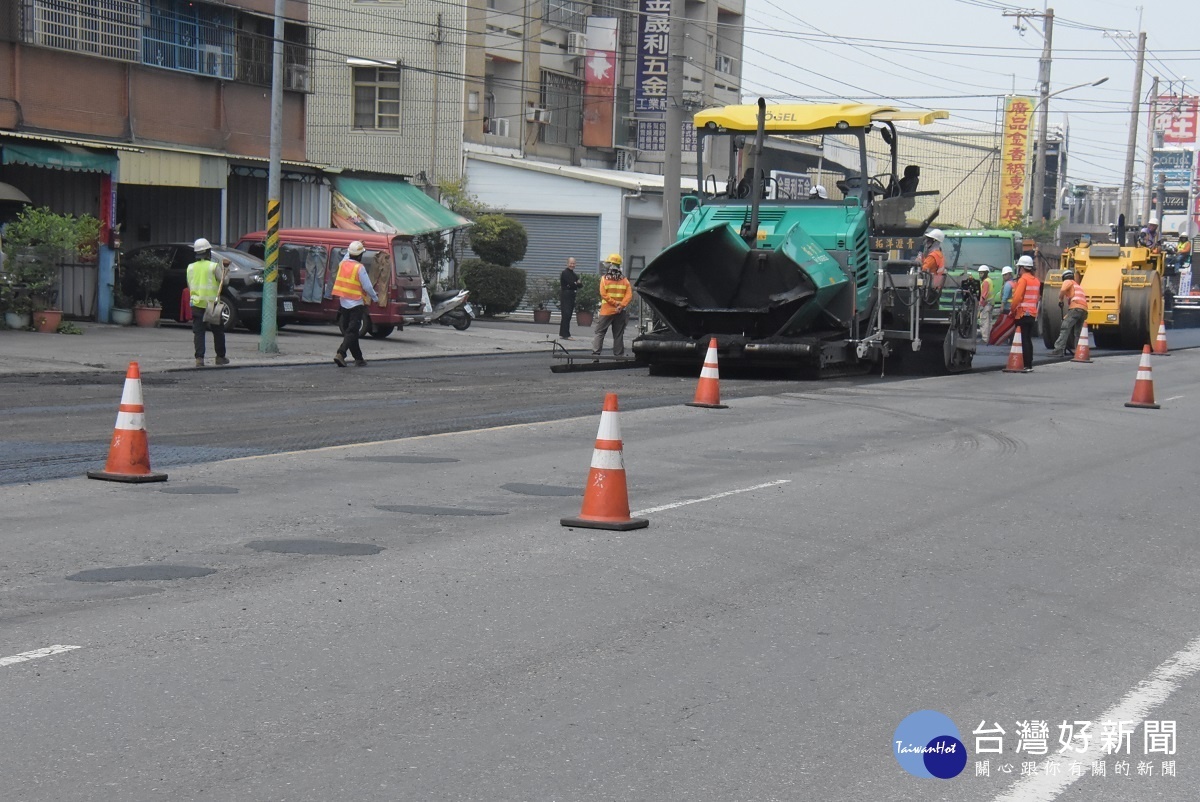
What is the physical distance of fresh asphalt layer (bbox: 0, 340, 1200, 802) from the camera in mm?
5004

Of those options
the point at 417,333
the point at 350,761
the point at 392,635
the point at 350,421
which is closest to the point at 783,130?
the point at 350,421

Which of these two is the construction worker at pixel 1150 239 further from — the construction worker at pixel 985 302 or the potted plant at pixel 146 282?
the potted plant at pixel 146 282

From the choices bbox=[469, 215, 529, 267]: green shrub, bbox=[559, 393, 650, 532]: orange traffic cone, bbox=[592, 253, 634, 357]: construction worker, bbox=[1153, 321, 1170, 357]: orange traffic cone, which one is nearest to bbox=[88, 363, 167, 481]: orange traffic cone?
bbox=[559, 393, 650, 532]: orange traffic cone

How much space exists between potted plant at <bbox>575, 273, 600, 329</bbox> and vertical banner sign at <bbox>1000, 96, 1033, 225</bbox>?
39655mm

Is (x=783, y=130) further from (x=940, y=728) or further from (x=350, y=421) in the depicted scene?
(x=940, y=728)

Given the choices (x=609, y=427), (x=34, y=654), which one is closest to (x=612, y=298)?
(x=609, y=427)

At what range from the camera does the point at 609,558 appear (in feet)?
27.6

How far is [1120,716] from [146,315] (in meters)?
25.0

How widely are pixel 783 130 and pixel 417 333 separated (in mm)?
13048

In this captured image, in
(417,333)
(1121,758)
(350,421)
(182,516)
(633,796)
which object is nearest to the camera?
(633,796)

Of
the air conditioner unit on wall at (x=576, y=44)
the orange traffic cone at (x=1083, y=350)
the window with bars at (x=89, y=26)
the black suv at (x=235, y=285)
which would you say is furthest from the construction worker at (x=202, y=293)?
the air conditioner unit on wall at (x=576, y=44)

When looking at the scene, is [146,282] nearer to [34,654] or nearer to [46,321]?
[46,321]

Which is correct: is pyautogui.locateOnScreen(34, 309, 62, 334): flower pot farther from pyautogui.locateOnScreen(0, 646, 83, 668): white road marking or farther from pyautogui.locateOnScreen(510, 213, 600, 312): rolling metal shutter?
pyautogui.locateOnScreen(510, 213, 600, 312): rolling metal shutter

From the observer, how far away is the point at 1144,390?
19172mm
